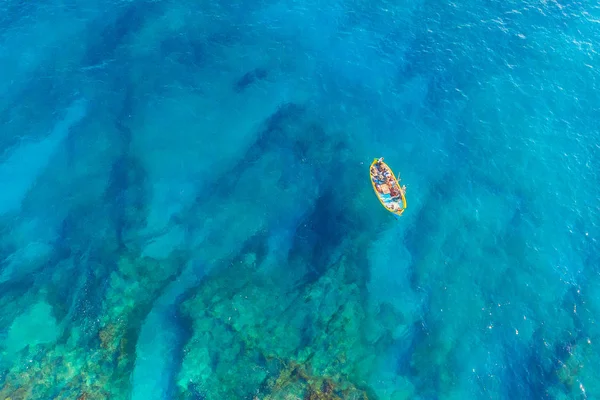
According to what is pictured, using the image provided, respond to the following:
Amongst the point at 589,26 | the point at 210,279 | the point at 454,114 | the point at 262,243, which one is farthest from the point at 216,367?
the point at 589,26

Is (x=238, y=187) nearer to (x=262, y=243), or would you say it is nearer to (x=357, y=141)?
(x=262, y=243)

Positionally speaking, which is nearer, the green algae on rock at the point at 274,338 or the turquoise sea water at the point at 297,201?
the green algae on rock at the point at 274,338

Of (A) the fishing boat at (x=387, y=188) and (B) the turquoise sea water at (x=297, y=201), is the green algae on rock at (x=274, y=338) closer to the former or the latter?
(B) the turquoise sea water at (x=297, y=201)

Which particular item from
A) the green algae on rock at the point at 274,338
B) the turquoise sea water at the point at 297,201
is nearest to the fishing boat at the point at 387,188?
the turquoise sea water at the point at 297,201

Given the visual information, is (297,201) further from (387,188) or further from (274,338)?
(274,338)

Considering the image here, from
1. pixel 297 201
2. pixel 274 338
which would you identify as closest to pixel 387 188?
pixel 297 201

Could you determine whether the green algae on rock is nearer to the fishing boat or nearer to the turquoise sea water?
the turquoise sea water
